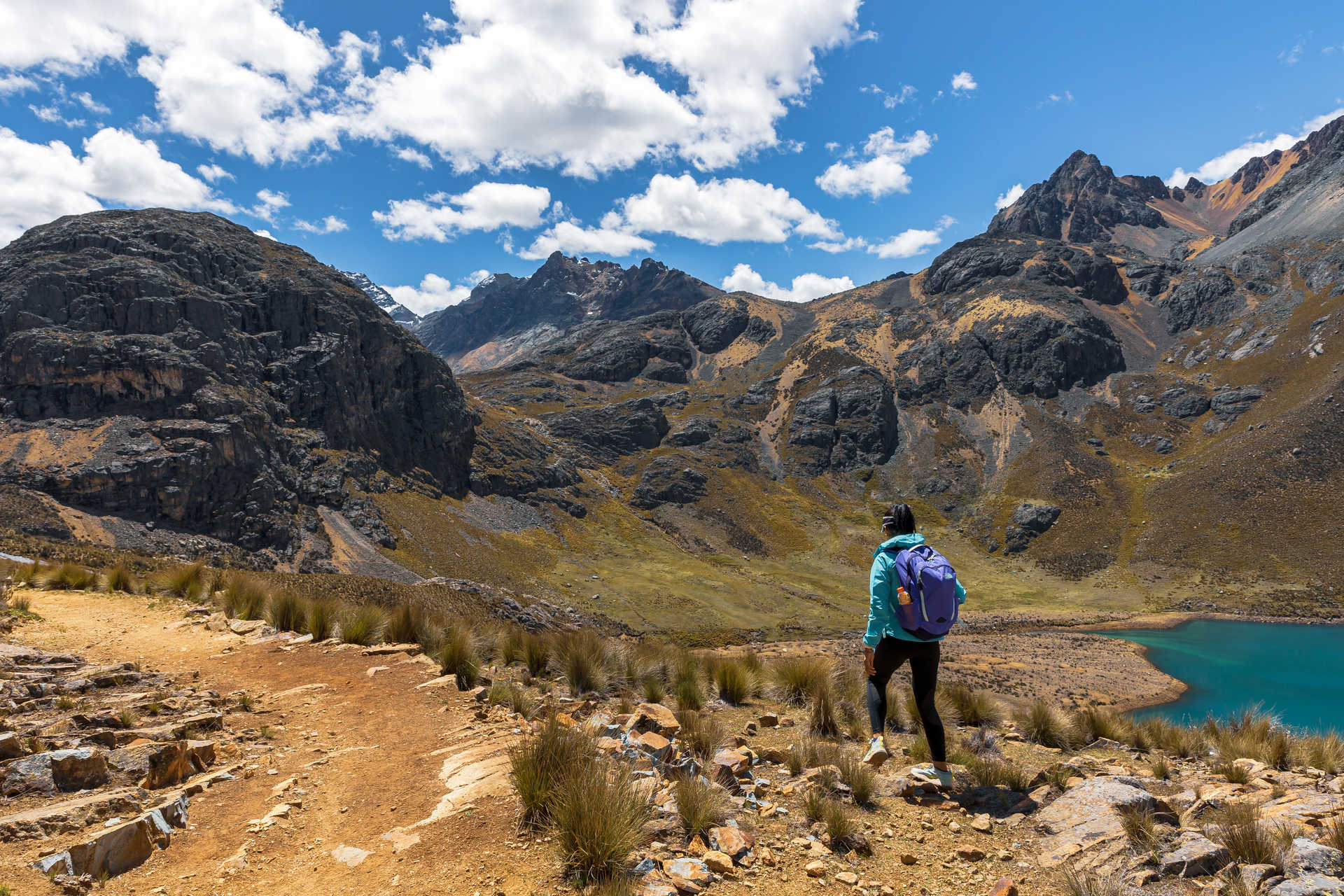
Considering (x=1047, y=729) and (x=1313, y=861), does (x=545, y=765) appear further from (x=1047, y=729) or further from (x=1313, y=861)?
(x=1047, y=729)

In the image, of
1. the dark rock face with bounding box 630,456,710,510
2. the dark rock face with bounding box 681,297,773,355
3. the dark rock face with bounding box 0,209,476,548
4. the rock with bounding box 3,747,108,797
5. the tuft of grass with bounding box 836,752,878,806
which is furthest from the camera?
the dark rock face with bounding box 681,297,773,355

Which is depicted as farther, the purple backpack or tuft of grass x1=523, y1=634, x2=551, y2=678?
tuft of grass x1=523, y1=634, x2=551, y2=678

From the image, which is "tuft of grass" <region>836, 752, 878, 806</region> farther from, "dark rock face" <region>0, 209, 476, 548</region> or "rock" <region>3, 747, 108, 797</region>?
"dark rock face" <region>0, 209, 476, 548</region>

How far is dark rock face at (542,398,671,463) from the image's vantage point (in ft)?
385

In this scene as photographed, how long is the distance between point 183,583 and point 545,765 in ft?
48.5

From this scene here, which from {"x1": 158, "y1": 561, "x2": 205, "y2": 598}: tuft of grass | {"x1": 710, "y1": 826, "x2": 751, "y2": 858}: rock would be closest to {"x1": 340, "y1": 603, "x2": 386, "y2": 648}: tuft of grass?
{"x1": 158, "y1": 561, "x2": 205, "y2": 598}: tuft of grass

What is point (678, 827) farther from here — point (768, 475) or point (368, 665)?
point (768, 475)

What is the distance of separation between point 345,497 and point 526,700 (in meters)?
69.7

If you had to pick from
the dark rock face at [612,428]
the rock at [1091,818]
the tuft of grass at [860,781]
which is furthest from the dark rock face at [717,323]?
the rock at [1091,818]

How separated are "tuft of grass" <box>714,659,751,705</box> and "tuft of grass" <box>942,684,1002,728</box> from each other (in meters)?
3.43

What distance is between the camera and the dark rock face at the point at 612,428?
117m

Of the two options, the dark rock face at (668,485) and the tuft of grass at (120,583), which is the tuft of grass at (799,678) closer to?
the tuft of grass at (120,583)

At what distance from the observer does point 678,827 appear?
4625 millimetres

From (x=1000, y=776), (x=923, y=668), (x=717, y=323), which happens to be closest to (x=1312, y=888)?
(x=1000, y=776)
